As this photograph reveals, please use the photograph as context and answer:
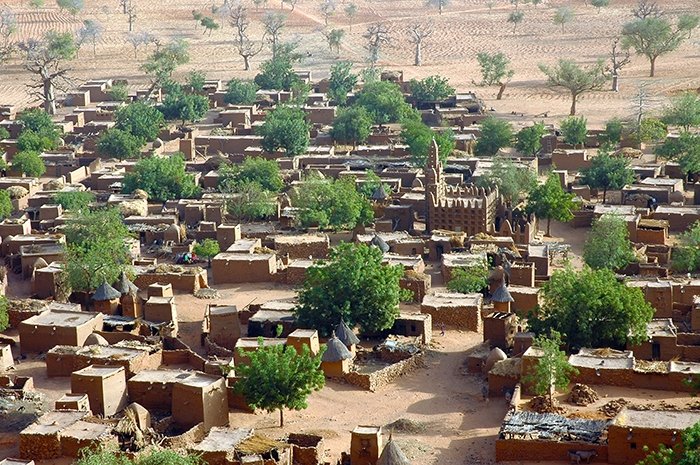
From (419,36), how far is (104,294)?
62.0 meters

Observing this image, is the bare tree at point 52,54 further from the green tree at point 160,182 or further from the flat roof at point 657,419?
the flat roof at point 657,419

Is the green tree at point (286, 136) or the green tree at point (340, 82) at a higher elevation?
the green tree at point (340, 82)

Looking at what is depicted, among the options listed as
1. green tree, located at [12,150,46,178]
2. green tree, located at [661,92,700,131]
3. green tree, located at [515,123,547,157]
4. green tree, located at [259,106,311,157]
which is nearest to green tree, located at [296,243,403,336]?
green tree, located at [259,106,311,157]

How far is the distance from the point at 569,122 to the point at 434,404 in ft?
104

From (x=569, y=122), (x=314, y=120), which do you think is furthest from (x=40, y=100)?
(x=569, y=122)

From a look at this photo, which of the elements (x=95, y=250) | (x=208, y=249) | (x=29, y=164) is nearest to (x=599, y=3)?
(x=29, y=164)

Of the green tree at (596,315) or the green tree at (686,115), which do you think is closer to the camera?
the green tree at (596,315)

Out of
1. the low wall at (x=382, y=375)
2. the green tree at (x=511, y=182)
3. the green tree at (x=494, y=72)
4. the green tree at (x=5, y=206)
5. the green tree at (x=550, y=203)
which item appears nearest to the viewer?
the low wall at (x=382, y=375)

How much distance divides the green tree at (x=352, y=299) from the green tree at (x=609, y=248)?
801 cm

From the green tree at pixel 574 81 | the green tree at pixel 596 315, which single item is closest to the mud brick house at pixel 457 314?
the green tree at pixel 596 315

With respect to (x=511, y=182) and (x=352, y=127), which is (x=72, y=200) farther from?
(x=352, y=127)

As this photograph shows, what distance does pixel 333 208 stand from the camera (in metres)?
45.9

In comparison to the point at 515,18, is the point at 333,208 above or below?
below

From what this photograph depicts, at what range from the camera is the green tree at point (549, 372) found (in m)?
30.1
